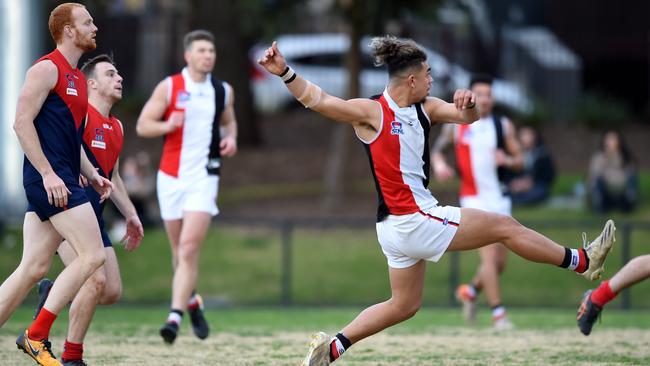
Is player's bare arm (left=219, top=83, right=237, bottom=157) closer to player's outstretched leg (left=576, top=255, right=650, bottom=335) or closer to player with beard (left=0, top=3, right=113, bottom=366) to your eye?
player with beard (left=0, top=3, right=113, bottom=366)

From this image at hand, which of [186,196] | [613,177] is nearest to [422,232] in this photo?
[186,196]

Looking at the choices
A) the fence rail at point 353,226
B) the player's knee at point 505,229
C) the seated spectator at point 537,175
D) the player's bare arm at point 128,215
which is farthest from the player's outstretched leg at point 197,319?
the seated spectator at point 537,175

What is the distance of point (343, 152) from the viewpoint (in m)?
20.4

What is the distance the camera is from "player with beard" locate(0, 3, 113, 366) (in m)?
7.28

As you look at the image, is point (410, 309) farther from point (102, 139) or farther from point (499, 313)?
point (499, 313)

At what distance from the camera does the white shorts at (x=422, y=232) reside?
7.71 meters

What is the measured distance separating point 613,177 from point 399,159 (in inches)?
471

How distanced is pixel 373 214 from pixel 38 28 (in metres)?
6.93

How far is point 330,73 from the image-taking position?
2581 centimetres

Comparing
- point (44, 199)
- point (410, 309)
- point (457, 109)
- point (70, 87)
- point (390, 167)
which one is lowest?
point (410, 309)

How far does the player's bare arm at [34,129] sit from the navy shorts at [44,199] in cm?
9

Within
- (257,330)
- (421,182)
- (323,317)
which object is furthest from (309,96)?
(323,317)

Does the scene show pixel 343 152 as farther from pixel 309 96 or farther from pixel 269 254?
pixel 309 96

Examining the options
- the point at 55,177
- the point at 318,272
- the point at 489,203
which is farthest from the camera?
the point at 318,272
